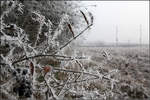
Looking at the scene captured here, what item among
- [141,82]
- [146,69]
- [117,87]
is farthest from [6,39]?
[146,69]

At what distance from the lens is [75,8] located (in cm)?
815

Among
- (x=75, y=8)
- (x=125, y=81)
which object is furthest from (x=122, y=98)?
(x=75, y=8)

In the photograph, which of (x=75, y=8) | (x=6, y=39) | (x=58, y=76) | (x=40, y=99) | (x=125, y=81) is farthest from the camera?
(x=125, y=81)

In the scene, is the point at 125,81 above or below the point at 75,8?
below

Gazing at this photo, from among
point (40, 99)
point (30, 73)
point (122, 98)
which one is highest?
point (30, 73)

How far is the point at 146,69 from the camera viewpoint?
530 inches

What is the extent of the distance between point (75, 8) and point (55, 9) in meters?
0.85

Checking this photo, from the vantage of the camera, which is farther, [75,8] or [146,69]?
[146,69]

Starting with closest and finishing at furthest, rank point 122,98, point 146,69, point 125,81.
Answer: point 122,98 < point 125,81 < point 146,69

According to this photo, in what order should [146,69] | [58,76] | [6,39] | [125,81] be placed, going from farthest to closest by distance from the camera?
1. [146,69]
2. [125,81]
3. [58,76]
4. [6,39]

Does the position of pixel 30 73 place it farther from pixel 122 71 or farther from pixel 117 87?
pixel 122 71

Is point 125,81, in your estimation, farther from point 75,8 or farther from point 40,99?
point 40,99

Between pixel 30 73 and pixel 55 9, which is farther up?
pixel 55 9

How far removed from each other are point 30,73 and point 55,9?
3970mm
